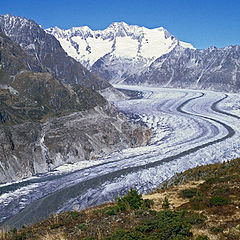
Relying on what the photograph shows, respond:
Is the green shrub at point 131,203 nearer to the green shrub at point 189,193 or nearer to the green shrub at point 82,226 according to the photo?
the green shrub at point 82,226

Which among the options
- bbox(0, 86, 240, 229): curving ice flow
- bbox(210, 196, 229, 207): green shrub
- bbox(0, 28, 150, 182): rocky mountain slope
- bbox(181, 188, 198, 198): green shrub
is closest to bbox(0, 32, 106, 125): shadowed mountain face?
bbox(0, 28, 150, 182): rocky mountain slope

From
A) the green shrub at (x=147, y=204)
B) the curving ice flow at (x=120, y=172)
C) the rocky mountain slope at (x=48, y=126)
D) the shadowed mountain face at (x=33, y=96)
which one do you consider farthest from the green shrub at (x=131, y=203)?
the shadowed mountain face at (x=33, y=96)

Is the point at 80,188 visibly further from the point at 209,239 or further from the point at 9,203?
the point at 209,239

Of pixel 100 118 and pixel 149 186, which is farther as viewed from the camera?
pixel 100 118

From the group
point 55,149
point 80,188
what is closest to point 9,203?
point 80,188

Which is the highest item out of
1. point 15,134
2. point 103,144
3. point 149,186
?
point 15,134

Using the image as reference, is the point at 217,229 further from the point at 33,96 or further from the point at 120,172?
the point at 33,96
